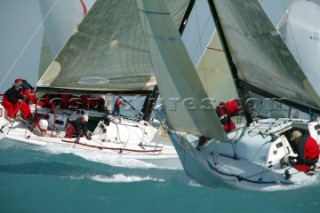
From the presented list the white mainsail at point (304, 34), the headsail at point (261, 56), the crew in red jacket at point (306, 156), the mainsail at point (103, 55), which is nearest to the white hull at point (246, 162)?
the crew in red jacket at point (306, 156)

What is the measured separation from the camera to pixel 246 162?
11.2 meters

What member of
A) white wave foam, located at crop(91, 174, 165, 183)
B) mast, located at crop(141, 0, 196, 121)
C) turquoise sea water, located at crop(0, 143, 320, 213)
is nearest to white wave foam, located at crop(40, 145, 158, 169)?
turquoise sea water, located at crop(0, 143, 320, 213)

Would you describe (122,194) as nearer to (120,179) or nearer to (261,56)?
(120,179)

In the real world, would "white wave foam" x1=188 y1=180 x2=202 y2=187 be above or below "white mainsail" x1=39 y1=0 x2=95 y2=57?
below

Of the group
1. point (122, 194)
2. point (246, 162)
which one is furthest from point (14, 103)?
point (246, 162)

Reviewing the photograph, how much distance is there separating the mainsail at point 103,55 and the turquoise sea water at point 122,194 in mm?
2027

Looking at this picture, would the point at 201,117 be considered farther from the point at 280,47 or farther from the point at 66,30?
the point at 66,30

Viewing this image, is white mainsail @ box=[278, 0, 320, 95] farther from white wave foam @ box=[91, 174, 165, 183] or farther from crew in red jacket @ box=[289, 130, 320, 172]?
white wave foam @ box=[91, 174, 165, 183]

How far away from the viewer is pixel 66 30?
18031 millimetres

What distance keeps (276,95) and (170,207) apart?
3.23 meters

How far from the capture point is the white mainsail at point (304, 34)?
16.1 meters

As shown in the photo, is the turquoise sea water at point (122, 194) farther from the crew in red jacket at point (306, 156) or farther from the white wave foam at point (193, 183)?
the crew in red jacket at point (306, 156)

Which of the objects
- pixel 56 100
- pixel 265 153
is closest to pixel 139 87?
pixel 56 100

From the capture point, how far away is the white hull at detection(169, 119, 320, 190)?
11039 millimetres
